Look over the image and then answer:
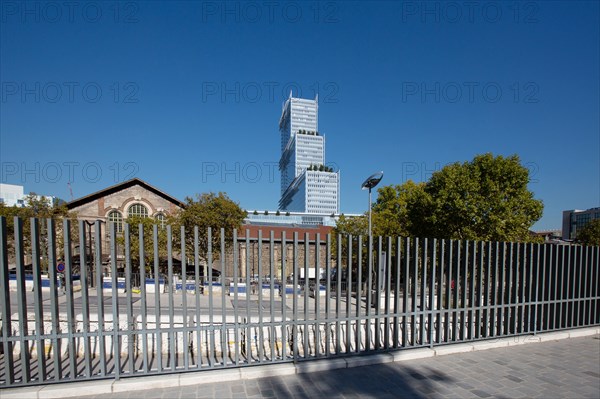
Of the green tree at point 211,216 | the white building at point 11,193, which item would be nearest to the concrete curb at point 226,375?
the green tree at point 211,216

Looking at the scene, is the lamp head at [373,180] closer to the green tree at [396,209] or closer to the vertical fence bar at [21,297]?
the green tree at [396,209]

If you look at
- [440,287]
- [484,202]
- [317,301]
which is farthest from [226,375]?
[484,202]

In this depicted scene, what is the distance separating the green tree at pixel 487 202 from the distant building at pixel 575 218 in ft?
303

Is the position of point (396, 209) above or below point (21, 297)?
below

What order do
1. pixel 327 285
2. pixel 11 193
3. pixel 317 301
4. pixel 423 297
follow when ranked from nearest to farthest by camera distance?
pixel 317 301, pixel 327 285, pixel 423 297, pixel 11 193

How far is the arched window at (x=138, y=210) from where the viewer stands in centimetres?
3697

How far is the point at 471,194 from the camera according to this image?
64.5 feet

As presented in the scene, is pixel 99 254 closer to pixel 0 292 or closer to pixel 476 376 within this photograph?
pixel 0 292

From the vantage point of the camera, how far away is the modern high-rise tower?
138250 mm

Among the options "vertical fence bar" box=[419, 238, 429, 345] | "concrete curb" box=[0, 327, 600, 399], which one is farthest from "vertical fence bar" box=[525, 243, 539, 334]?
"vertical fence bar" box=[419, 238, 429, 345]

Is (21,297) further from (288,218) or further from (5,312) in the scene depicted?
(288,218)

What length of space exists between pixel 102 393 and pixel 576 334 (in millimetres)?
9575

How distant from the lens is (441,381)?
15.9ft

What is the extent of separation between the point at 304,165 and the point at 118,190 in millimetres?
130929
